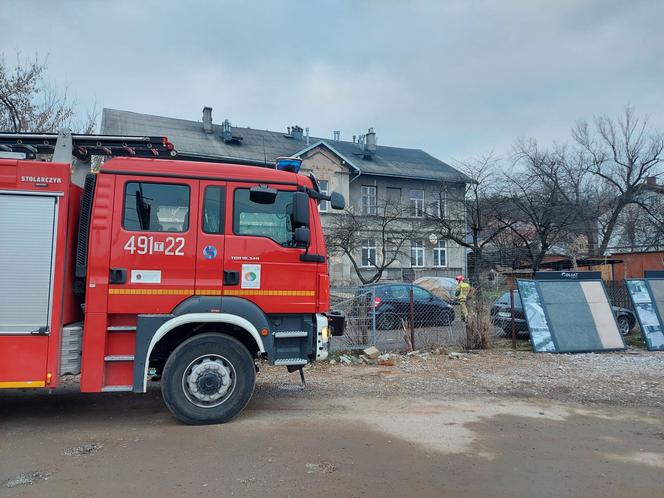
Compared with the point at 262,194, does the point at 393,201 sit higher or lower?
higher

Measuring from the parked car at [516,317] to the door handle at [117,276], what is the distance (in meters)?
8.59

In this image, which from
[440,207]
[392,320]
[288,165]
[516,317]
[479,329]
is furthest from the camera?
[440,207]

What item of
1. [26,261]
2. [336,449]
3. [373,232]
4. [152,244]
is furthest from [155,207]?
[373,232]

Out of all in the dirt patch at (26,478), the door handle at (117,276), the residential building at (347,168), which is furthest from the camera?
the residential building at (347,168)

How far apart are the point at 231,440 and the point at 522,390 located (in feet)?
15.1

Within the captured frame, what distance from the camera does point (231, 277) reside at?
18.6 ft

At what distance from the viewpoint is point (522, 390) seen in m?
7.49

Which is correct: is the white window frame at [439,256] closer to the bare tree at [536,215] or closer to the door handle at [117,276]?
the bare tree at [536,215]

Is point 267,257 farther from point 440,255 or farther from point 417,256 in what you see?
point 440,255

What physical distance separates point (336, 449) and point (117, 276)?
117 inches

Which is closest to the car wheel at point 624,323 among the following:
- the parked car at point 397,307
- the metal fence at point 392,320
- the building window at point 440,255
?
the metal fence at point 392,320

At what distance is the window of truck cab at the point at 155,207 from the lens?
18.0 ft

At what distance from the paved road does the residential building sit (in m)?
19.2

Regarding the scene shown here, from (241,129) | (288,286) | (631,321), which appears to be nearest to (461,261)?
(241,129)
